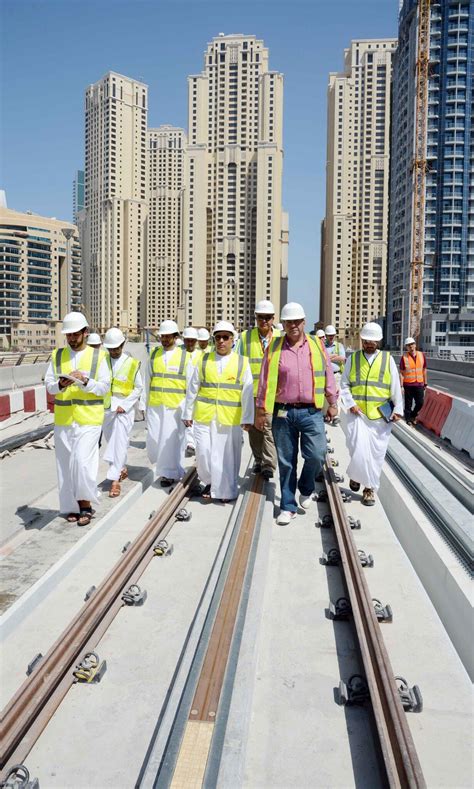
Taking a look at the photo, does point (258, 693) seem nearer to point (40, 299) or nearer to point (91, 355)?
point (91, 355)

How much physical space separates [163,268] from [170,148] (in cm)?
4758

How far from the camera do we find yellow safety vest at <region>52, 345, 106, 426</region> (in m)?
6.34

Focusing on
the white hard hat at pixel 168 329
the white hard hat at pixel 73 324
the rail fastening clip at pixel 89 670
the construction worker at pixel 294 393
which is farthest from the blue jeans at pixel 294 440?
the rail fastening clip at pixel 89 670

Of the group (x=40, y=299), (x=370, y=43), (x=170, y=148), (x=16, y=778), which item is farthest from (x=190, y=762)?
(x=170, y=148)

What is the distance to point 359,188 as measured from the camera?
151m

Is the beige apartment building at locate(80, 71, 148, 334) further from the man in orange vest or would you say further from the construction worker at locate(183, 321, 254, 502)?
the construction worker at locate(183, 321, 254, 502)

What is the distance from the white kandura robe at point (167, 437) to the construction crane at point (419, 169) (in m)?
99.3

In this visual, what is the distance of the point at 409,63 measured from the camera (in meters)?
113

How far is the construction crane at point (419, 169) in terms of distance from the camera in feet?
339

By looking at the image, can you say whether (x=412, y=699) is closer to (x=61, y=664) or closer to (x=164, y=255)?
(x=61, y=664)

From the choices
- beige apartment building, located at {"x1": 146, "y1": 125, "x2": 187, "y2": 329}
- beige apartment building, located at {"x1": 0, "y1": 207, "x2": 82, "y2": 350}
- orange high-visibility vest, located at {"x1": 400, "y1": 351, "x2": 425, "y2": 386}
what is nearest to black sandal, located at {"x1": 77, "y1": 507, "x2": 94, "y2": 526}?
orange high-visibility vest, located at {"x1": 400, "y1": 351, "x2": 425, "y2": 386}

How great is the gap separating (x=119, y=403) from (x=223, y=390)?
166 cm

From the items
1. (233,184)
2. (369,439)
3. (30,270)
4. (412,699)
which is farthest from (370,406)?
(30,270)

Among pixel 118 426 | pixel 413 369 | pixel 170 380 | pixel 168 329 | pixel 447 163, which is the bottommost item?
pixel 118 426
